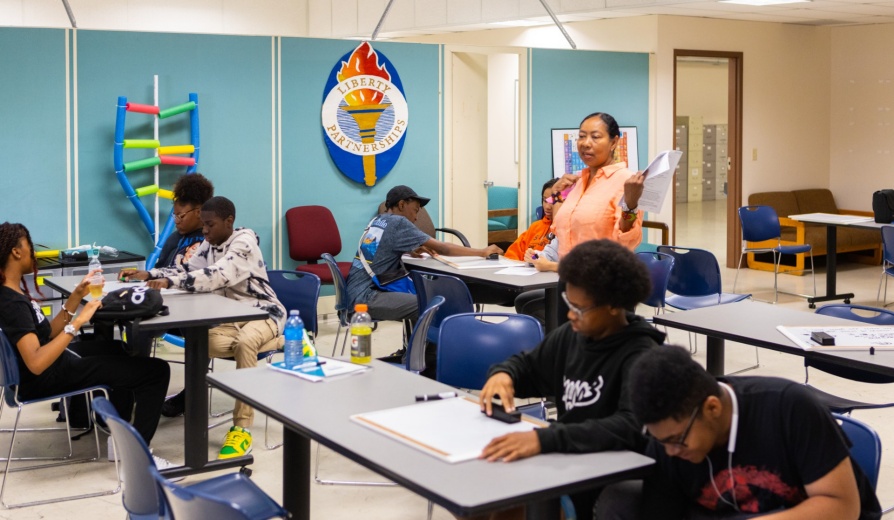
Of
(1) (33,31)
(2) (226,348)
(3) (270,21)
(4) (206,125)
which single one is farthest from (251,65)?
(3) (270,21)

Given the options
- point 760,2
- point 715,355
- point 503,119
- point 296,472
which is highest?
point 760,2

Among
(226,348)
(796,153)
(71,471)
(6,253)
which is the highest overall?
(796,153)

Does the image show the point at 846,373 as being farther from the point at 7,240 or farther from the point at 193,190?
the point at 7,240

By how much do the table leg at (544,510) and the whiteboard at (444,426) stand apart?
0.20 m

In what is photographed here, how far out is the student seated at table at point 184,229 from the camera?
539cm

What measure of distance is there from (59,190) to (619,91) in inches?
206

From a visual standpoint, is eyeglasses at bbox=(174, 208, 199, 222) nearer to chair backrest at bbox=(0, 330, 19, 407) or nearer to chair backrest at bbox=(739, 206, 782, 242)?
chair backrest at bbox=(0, 330, 19, 407)

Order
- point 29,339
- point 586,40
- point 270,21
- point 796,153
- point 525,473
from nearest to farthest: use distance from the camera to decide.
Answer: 1. point 525,473
2. point 29,339
3. point 586,40
4. point 796,153
5. point 270,21

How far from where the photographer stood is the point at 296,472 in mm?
3445

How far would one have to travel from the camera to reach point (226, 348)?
5000 millimetres

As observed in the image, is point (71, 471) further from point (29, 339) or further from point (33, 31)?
point (33, 31)

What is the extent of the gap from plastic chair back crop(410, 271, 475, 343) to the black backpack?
4.62 metres

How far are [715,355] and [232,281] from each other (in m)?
2.39

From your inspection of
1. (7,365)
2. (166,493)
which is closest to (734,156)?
(7,365)
